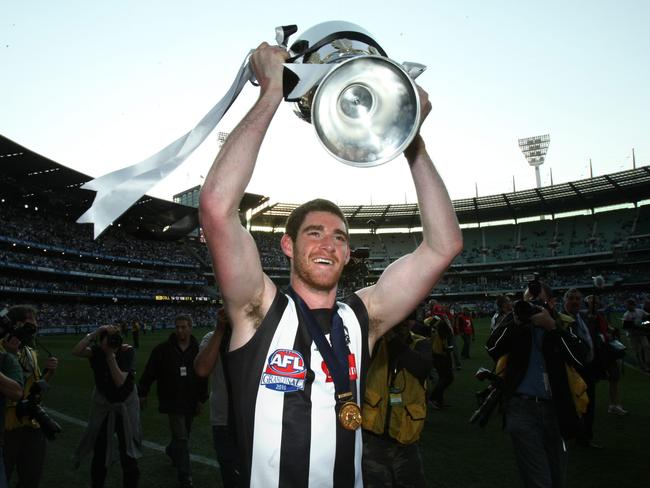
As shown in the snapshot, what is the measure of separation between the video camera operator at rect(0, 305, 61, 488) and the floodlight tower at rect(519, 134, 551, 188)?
78880mm

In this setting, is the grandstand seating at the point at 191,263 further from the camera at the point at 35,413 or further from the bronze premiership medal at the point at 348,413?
Result: the bronze premiership medal at the point at 348,413

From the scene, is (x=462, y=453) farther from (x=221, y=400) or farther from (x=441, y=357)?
(x=221, y=400)

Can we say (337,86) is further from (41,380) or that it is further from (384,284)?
(41,380)

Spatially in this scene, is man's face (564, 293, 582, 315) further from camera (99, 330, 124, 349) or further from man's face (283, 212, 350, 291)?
camera (99, 330, 124, 349)

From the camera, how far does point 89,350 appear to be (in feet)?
18.6

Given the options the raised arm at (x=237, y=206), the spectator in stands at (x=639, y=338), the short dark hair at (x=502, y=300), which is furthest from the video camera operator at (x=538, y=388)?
the spectator in stands at (x=639, y=338)

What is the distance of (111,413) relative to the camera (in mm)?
5383

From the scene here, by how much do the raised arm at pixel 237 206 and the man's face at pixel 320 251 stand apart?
227 mm

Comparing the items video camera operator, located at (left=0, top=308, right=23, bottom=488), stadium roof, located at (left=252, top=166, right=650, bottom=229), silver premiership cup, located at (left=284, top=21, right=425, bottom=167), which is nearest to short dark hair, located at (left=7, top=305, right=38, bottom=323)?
video camera operator, located at (left=0, top=308, right=23, bottom=488)

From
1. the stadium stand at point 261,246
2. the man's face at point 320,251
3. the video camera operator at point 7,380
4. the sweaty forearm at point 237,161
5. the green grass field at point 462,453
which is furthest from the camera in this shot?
the stadium stand at point 261,246

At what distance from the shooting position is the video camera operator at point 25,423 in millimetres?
4290

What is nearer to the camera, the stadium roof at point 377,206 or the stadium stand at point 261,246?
the stadium roof at point 377,206

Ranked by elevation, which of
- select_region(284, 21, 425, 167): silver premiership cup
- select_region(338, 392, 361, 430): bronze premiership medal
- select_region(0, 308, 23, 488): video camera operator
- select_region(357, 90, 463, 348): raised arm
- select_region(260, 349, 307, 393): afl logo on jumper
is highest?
select_region(284, 21, 425, 167): silver premiership cup

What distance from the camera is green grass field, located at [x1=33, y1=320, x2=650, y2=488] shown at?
550 centimetres
